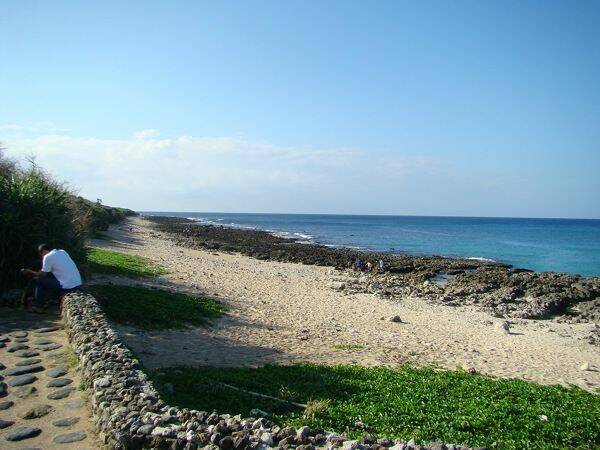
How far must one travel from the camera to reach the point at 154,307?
559 inches

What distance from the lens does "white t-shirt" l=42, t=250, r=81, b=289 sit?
10617mm

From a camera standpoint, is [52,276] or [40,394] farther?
[52,276]

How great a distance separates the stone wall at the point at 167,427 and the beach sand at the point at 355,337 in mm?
3899

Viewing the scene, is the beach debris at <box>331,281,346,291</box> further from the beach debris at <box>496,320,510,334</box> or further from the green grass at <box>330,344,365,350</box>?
the green grass at <box>330,344,365,350</box>

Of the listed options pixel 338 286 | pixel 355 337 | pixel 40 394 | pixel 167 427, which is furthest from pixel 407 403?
pixel 338 286

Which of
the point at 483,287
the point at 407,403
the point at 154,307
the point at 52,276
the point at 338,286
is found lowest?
the point at 483,287

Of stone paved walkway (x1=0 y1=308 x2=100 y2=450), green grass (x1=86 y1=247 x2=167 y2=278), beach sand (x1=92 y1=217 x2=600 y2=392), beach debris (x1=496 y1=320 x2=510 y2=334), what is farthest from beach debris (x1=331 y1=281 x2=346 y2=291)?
stone paved walkway (x1=0 y1=308 x2=100 y2=450)

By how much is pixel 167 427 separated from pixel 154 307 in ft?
32.9

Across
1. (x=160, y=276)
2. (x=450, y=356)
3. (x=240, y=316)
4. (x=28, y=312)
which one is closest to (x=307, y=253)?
(x=160, y=276)

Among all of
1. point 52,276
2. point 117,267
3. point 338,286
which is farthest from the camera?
point 338,286

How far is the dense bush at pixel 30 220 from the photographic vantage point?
500 inches

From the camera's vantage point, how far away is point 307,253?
46.5 metres

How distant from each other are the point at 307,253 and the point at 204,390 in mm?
38856

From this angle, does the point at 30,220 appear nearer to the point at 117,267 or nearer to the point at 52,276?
the point at 52,276
